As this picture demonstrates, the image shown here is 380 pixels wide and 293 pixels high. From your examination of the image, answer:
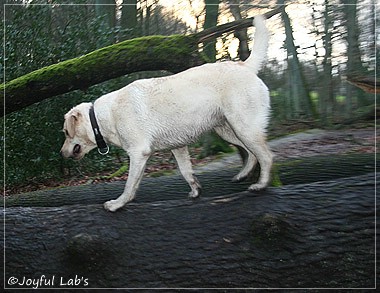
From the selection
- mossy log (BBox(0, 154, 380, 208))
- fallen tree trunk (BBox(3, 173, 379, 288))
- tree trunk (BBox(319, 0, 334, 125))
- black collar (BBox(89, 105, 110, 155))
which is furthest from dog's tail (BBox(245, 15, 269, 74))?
tree trunk (BBox(319, 0, 334, 125))

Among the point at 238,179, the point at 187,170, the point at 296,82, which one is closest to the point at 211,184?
the point at 238,179

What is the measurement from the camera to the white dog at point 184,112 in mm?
3293

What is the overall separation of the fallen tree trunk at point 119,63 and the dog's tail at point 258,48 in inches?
39.3

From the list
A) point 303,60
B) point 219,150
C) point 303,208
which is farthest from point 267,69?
point 303,208

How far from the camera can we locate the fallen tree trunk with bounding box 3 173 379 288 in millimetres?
2854

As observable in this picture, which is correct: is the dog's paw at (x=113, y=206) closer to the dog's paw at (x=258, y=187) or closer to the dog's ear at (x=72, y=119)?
the dog's ear at (x=72, y=119)

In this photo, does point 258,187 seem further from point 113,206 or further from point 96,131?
point 96,131

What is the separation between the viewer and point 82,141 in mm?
3744

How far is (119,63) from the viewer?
15.4 ft

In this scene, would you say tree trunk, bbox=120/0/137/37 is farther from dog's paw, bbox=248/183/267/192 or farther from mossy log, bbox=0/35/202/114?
dog's paw, bbox=248/183/267/192

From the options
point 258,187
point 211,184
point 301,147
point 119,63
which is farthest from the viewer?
point 301,147

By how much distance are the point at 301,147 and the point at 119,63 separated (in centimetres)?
301

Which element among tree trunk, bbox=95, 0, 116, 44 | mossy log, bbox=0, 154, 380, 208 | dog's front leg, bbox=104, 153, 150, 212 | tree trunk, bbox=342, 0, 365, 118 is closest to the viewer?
dog's front leg, bbox=104, 153, 150, 212

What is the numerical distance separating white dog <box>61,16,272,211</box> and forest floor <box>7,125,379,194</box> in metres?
2.03
